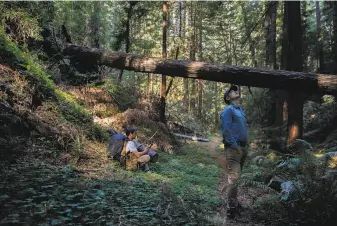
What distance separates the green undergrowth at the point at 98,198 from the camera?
443cm

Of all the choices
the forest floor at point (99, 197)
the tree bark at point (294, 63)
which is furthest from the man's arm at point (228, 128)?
the tree bark at point (294, 63)

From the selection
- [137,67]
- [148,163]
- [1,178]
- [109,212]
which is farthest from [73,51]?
[109,212]

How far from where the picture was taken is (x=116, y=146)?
335 inches

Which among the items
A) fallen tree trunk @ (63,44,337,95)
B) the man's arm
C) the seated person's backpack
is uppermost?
fallen tree trunk @ (63,44,337,95)

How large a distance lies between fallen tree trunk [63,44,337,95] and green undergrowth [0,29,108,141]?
3.55 metres

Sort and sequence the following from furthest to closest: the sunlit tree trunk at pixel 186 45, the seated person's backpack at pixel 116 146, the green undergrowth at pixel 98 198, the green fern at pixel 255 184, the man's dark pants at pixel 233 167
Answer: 1. the sunlit tree trunk at pixel 186 45
2. the seated person's backpack at pixel 116 146
3. the man's dark pants at pixel 233 167
4. the green fern at pixel 255 184
5. the green undergrowth at pixel 98 198

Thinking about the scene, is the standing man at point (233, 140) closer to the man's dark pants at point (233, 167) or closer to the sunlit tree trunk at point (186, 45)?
the man's dark pants at point (233, 167)

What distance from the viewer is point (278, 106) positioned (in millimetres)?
16625

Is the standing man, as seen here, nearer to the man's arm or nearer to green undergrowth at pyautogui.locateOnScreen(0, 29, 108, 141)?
the man's arm

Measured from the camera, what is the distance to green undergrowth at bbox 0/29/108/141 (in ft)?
27.3

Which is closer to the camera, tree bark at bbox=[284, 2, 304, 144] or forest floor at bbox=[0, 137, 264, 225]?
forest floor at bbox=[0, 137, 264, 225]

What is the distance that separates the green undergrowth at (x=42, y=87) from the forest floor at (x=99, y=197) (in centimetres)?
180

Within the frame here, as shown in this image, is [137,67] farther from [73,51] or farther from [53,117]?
[53,117]

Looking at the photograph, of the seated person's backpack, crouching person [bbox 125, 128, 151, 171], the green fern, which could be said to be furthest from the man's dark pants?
the seated person's backpack
